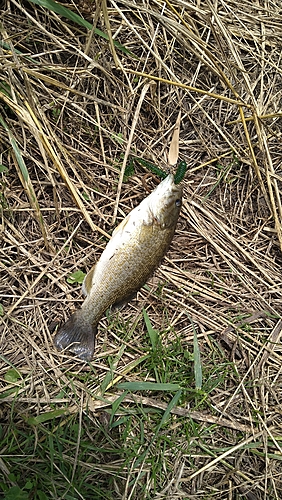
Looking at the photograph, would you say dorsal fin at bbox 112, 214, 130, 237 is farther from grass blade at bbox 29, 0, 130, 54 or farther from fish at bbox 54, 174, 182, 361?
grass blade at bbox 29, 0, 130, 54

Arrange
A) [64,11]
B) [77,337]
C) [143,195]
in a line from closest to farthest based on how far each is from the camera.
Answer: [64,11]
[77,337]
[143,195]

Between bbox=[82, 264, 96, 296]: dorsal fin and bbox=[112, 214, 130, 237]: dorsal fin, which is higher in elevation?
bbox=[112, 214, 130, 237]: dorsal fin

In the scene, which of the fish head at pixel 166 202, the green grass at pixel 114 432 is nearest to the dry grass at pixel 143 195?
the green grass at pixel 114 432

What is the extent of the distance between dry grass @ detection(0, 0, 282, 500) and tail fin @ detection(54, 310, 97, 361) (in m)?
0.07

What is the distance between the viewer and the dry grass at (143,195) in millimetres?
2615

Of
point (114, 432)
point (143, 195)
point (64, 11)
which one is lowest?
point (114, 432)

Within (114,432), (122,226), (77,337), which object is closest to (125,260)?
(122,226)

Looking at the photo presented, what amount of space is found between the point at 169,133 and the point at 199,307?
1316 millimetres

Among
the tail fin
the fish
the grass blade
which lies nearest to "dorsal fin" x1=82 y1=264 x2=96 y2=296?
the fish

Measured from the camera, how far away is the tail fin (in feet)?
8.59

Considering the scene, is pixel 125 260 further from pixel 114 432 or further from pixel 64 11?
pixel 64 11

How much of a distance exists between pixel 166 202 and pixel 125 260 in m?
0.45

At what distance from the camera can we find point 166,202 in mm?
2596

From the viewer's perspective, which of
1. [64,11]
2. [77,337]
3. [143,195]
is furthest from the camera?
[143,195]
